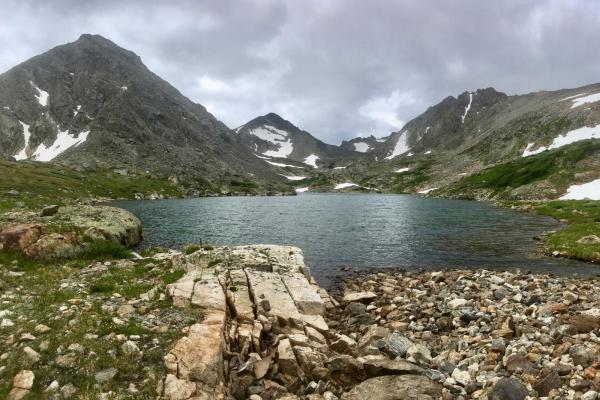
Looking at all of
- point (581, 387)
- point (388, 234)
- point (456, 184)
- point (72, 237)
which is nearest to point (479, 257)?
point (388, 234)

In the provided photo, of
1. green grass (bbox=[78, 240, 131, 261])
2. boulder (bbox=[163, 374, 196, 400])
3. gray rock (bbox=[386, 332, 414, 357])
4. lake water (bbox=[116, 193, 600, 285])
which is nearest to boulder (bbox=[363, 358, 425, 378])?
gray rock (bbox=[386, 332, 414, 357])

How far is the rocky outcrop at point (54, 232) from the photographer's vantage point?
25.3 m

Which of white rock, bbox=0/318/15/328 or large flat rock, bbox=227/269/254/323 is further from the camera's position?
Result: large flat rock, bbox=227/269/254/323

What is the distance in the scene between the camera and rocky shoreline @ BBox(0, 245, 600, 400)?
1221 cm

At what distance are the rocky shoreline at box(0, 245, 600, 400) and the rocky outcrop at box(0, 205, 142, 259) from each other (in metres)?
4.71

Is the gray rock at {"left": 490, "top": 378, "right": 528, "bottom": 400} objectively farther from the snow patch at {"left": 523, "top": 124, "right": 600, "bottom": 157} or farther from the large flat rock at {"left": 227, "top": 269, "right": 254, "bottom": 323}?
the snow patch at {"left": 523, "top": 124, "right": 600, "bottom": 157}

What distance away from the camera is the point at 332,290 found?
30547 millimetres

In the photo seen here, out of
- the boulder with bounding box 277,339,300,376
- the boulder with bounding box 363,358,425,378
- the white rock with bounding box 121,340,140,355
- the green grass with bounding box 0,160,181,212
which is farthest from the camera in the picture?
the green grass with bounding box 0,160,181,212

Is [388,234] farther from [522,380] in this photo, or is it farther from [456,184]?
[456,184]

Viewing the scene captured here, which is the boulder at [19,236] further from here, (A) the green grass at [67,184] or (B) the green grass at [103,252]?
(A) the green grass at [67,184]

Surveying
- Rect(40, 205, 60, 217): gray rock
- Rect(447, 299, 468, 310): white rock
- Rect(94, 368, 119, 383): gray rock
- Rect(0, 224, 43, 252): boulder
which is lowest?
Rect(94, 368, 119, 383): gray rock

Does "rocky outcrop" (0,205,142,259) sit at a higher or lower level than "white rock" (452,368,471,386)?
higher

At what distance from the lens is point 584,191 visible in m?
101

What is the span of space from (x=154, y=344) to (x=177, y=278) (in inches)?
319
